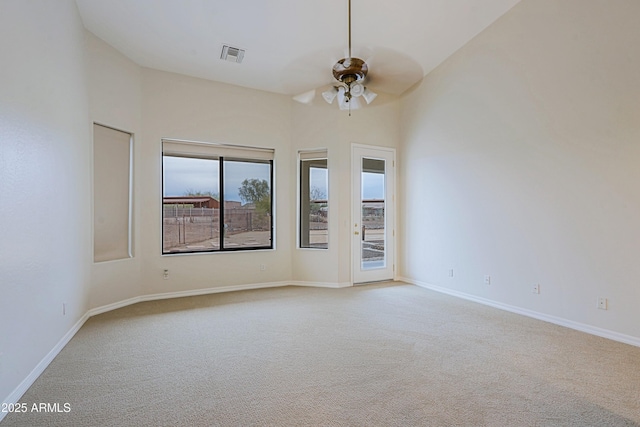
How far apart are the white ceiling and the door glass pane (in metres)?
1.53

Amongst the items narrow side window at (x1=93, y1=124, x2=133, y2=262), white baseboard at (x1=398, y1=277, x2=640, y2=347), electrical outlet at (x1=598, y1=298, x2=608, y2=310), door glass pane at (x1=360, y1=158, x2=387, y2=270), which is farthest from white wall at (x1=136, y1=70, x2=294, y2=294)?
electrical outlet at (x1=598, y1=298, x2=608, y2=310)

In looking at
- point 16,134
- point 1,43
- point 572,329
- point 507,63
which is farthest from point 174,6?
point 572,329

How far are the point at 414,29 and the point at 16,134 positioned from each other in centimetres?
435

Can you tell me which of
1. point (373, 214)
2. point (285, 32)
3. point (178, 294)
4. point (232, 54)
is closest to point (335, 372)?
point (178, 294)

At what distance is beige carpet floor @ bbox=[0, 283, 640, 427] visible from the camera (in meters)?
1.96

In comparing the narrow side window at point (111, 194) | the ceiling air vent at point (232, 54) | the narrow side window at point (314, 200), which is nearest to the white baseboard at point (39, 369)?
the narrow side window at point (111, 194)

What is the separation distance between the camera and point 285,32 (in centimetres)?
406

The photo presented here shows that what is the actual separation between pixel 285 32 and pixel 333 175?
2197mm

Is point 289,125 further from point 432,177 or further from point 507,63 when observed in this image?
point 507,63

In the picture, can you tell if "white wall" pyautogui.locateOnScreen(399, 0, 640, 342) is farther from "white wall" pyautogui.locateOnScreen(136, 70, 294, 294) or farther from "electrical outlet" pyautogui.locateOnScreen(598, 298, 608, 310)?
"white wall" pyautogui.locateOnScreen(136, 70, 294, 294)

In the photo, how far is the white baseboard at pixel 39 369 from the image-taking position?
2.10 metres

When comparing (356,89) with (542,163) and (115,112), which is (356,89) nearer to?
(542,163)

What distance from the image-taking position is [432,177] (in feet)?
16.9

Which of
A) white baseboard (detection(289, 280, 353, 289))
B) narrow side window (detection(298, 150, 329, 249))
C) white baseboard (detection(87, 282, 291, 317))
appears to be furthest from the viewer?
narrow side window (detection(298, 150, 329, 249))
